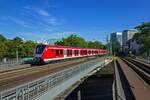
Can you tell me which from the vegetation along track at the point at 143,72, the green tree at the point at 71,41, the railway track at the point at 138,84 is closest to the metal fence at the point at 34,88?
the railway track at the point at 138,84

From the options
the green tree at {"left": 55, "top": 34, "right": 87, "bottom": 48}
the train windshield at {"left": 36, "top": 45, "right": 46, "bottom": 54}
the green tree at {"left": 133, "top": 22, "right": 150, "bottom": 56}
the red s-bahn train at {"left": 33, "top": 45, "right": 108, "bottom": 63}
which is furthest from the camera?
the green tree at {"left": 55, "top": 34, "right": 87, "bottom": 48}

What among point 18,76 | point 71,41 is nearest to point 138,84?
point 18,76

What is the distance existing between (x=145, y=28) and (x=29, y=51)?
40992 millimetres

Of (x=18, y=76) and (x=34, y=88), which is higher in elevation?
(x=34, y=88)

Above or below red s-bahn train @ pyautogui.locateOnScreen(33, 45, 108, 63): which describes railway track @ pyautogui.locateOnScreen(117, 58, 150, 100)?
below

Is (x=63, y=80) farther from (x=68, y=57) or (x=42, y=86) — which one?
(x=68, y=57)

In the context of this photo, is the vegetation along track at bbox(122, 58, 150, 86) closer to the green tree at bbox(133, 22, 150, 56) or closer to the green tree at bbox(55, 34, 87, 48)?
the green tree at bbox(133, 22, 150, 56)

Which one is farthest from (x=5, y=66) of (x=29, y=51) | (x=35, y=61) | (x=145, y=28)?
(x=145, y=28)

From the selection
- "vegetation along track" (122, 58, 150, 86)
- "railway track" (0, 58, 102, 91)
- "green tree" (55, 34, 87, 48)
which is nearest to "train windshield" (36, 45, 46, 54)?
"railway track" (0, 58, 102, 91)

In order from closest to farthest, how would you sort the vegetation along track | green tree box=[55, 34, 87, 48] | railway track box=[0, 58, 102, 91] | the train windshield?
1. railway track box=[0, 58, 102, 91]
2. the vegetation along track
3. the train windshield
4. green tree box=[55, 34, 87, 48]

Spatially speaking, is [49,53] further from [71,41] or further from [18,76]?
[71,41]

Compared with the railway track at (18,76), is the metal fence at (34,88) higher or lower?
higher

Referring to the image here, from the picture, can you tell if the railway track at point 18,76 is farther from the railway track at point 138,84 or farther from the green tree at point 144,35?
the green tree at point 144,35

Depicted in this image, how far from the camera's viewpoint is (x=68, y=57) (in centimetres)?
6003
